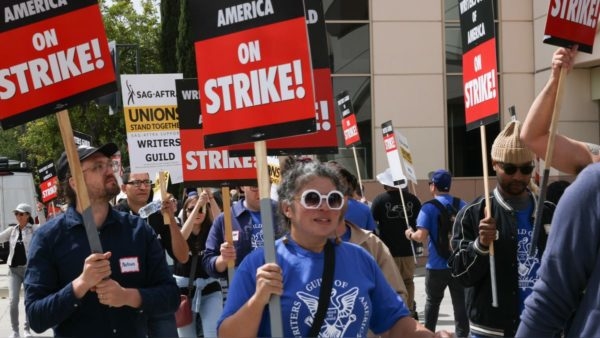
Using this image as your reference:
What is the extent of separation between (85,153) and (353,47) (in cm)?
1716

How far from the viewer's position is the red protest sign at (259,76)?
4.14 meters

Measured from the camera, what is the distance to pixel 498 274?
17.9 ft

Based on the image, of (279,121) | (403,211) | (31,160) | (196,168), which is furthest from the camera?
(31,160)

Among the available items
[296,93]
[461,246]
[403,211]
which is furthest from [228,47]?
[403,211]

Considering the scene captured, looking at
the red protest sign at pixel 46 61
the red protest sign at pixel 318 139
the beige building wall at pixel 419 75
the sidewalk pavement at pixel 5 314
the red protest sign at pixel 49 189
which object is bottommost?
the sidewalk pavement at pixel 5 314

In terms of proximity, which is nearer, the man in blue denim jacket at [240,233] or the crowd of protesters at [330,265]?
the crowd of protesters at [330,265]

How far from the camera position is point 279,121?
4.14 m

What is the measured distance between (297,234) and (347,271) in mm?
259

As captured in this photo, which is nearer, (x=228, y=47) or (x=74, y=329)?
(x=228, y=47)

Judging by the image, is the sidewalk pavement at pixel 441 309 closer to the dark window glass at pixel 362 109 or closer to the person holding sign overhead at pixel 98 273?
the dark window glass at pixel 362 109

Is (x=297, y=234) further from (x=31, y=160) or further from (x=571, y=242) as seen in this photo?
(x=31, y=160)

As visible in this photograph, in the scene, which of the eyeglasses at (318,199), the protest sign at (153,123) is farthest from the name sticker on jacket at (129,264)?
the protest sign at (153,123)

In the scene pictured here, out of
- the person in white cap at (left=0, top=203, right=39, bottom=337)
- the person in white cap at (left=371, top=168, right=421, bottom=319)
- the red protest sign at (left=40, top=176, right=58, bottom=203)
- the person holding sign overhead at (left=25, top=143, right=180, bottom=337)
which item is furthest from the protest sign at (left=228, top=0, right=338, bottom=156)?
the red protest sign at (left=40, top=176, right=58, bottom=203)

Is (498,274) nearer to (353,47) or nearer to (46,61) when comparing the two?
(46,61)
